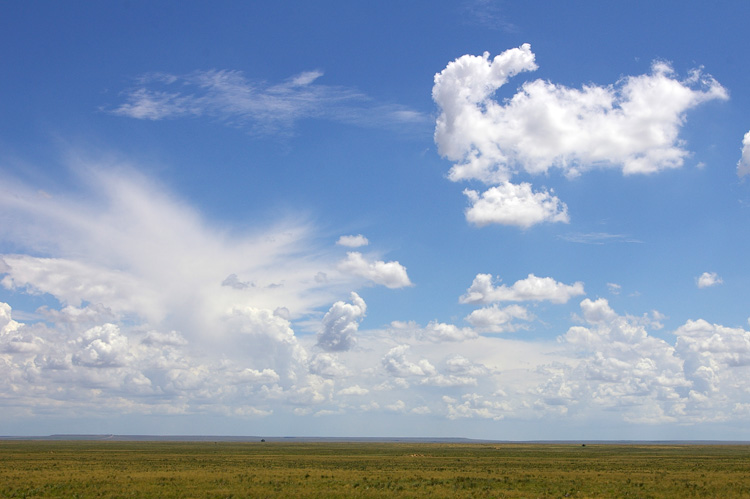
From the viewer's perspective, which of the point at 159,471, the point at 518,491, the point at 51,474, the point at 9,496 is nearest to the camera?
the point at 9,496

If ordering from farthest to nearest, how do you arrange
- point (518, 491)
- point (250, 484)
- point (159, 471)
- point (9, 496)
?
point (159, 471), point (250, 484), point (518, 491), point (9, 496)

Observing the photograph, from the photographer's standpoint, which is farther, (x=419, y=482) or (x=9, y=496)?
(x=419, y=482)

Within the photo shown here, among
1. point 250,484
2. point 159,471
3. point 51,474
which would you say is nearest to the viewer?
point 250,484

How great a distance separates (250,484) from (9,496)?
57.8 feet

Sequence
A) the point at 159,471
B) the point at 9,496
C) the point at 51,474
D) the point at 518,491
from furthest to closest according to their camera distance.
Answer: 1. the point at 159,471
2. the point at 51,474
3. the point at 518,491
4. the point at 9,496

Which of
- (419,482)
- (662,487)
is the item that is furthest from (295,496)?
(662,487)

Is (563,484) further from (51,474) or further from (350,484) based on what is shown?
(51,474)

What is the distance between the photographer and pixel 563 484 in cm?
5019

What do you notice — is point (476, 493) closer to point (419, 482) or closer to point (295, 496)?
point (419, 482)

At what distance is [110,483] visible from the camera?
4981cm

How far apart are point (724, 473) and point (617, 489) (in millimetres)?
24156

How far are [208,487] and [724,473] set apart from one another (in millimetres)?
53122

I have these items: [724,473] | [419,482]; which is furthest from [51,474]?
[724,473]

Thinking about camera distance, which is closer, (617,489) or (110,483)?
(617,489)
